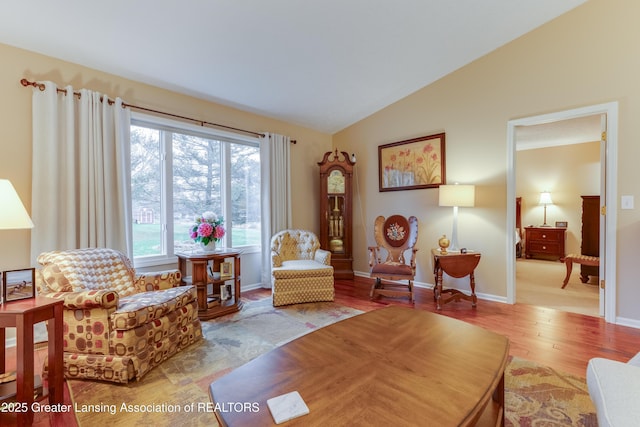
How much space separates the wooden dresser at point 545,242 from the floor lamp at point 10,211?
7.40 metres

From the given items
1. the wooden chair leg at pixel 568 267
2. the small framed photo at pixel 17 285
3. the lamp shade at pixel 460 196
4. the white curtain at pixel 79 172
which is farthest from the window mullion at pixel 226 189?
the wooden chair leg at pixel 568 267

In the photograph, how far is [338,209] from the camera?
455 cm

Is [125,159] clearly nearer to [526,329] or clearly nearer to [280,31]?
[280,31]

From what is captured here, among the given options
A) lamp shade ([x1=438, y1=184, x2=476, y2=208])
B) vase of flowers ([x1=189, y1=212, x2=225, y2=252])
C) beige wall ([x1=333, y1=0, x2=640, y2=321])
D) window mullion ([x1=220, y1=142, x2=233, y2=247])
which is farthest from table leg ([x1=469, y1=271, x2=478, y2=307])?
window mullion ([x1=220, y1=142, x2=233, y2=247])

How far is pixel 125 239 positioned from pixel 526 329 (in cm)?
377

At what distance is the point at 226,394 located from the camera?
1.02 meters

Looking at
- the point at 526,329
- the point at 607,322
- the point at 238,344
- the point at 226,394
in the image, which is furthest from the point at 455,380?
the point at 607,322

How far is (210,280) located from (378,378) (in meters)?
2.30

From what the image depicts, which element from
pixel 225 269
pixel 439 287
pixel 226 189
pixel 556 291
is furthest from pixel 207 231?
pixel 556 291

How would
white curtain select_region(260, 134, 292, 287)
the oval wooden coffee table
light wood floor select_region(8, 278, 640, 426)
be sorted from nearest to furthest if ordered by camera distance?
the oval wooden coffee table
light wood floor select_region(8, 278, 640, 426)
white curtain select_region(260, 134, 292, 287)

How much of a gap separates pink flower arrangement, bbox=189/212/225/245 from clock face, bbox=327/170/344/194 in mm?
1891

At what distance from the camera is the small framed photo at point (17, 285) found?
154cm

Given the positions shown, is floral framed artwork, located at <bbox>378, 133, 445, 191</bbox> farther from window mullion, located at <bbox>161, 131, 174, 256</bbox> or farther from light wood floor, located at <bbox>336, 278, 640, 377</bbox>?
window mullion, located at <bbox>161, 131, 174, 256</bbox>

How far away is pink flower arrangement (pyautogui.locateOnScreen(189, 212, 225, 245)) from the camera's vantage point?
10.0 feet
